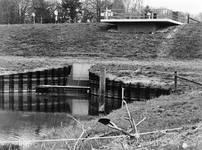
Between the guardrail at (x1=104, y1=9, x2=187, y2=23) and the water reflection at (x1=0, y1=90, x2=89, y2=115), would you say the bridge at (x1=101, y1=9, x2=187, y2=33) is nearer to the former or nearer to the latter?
the guardrail at (x1=104, y1=9, x2=187, y2=23)

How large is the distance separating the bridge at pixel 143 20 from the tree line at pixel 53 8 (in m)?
11.6

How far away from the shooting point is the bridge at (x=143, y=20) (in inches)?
1593

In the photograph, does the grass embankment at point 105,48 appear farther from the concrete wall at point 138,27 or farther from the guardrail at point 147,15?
the guardrail at point 147,15

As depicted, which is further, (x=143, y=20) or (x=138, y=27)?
(x=138, y=27)

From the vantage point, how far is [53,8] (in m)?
63.9

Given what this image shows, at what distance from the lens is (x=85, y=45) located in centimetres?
Answer: 3847

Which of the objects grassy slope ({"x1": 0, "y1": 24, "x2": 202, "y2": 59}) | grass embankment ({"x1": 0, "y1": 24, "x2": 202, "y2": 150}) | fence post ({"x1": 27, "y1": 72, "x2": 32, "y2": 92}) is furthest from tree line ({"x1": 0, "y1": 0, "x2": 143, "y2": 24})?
fence post ({"x1": 27, "y1": 72, "x2": 32, "y2": 92})

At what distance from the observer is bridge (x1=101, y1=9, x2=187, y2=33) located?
133 ft

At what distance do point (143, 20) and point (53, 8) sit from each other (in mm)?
27130

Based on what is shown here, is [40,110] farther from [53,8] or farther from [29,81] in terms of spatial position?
[53,8]

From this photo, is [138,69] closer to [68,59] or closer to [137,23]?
[68,59]

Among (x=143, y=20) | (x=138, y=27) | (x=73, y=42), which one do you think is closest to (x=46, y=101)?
(x=73, y=42)

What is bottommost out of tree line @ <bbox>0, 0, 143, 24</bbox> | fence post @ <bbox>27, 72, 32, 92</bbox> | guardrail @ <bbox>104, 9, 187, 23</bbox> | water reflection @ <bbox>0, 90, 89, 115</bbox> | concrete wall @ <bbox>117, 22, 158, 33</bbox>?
water reflection @ <bbox>0, 90, 89, 115</bbox>

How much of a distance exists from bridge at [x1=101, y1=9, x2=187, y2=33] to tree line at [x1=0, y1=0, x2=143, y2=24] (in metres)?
11.6
